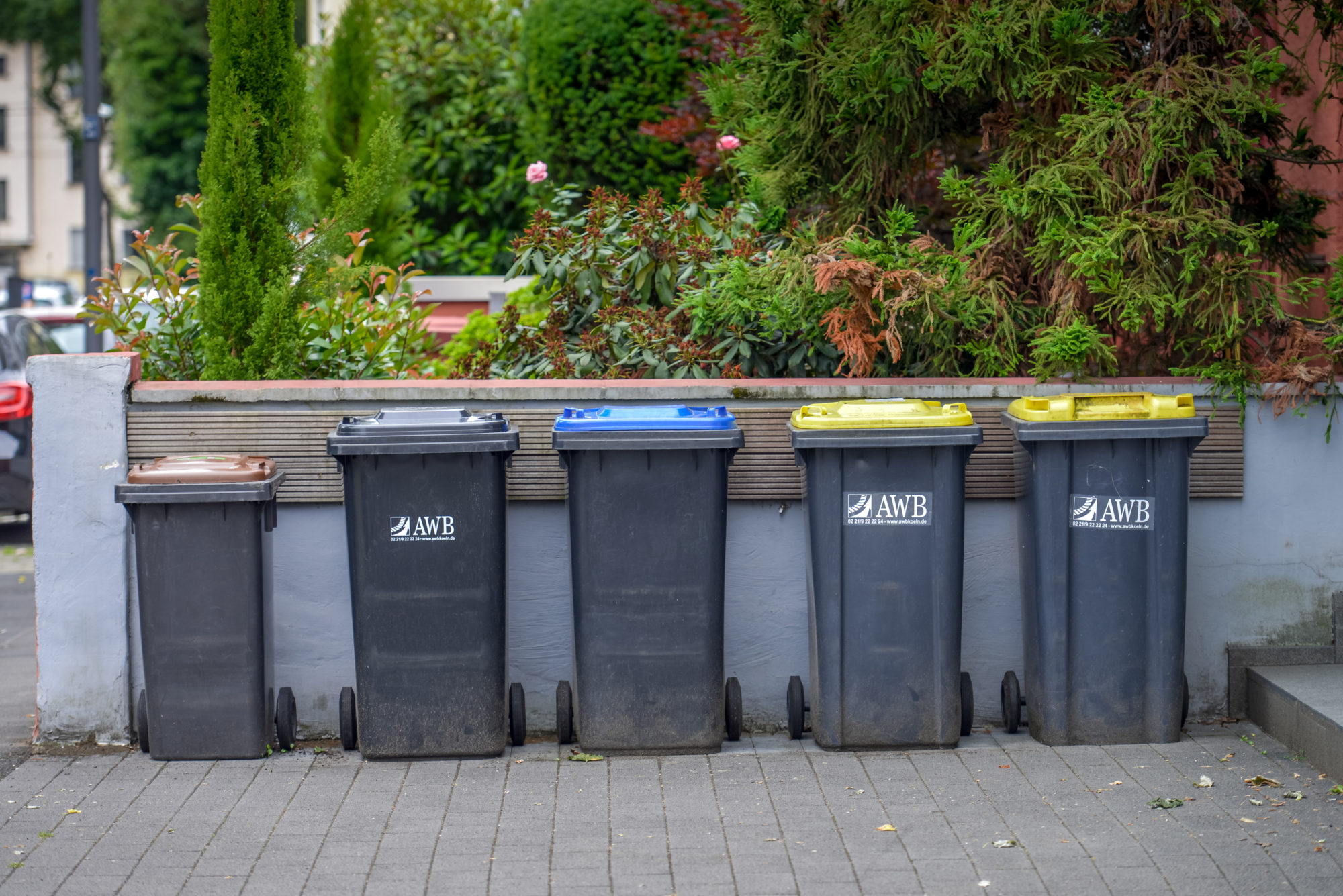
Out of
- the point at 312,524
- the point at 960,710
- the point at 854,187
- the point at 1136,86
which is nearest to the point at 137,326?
the point at 312,524

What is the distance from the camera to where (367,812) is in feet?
13.8

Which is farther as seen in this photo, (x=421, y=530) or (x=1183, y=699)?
(x=1183, y=699)

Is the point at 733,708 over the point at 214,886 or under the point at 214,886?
over

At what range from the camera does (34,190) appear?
5312 cm

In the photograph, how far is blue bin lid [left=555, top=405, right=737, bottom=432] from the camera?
4.55m

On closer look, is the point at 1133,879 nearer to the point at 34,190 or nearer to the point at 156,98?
the point at 156,98

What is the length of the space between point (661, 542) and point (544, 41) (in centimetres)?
621

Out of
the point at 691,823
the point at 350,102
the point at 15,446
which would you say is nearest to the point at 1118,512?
the point at 691,823

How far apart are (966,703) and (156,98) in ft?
91.1

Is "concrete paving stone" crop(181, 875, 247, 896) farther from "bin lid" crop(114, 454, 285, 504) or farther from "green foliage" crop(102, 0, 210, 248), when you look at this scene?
"green foliage" crop(102, 0, 210, 248)

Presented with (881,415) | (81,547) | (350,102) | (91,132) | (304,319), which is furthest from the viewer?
(91,132)

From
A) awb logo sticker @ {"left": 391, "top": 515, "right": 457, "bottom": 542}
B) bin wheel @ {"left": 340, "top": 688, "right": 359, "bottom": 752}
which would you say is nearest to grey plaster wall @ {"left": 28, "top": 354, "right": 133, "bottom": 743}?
bin wheel @ {"left": 340, "top": 688, "right": 359, "bottom": 752}

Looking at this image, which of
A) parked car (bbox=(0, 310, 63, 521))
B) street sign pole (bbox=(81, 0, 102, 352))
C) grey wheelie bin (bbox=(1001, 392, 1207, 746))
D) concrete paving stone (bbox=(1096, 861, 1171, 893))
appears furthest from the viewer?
street sign pole (bbox=(81, 0, 102, 352))

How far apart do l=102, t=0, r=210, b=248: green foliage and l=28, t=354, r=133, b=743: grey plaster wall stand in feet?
80.7
